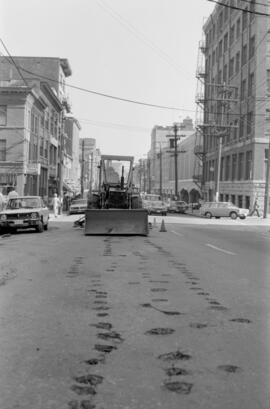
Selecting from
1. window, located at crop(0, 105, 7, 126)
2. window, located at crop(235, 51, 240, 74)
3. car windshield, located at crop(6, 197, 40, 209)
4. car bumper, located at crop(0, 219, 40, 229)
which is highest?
window, located at crop(235, 51, 240, 74)

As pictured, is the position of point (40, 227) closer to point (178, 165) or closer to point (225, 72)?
point (225, 72)

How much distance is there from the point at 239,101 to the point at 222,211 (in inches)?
576

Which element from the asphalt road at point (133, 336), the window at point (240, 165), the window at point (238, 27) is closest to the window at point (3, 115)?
the window at point (240, 165)

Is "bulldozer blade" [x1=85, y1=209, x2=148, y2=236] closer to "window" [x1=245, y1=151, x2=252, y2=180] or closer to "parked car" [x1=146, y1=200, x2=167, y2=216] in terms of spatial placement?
"parked car" [x1=146, y1=200, x2=167, y2=216]

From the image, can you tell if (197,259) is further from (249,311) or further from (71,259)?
(249,311)

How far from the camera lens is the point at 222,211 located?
4331cm

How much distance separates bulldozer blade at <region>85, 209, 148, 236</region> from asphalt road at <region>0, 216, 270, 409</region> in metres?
7.89

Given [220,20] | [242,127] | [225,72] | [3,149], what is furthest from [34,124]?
[220,20]

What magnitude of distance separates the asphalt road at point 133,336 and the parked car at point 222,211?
1243 inches

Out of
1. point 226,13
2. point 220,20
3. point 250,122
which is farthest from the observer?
point 220,20

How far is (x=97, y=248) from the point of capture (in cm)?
1478

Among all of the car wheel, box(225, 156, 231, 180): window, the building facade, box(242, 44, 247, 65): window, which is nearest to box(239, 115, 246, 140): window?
box(225, 156, 231, 180): window

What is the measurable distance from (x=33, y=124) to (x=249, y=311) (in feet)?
151

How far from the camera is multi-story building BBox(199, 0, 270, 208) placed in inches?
1857
